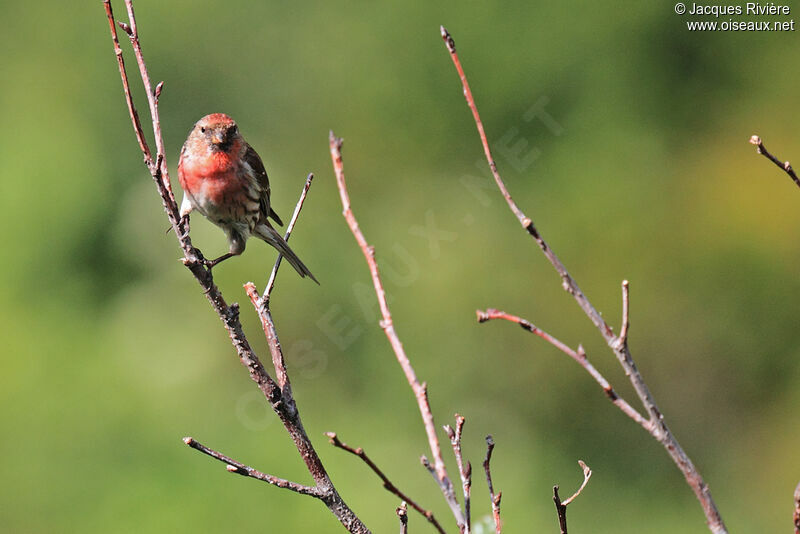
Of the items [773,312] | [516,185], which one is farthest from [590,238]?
[773,312]

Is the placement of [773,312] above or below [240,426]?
below

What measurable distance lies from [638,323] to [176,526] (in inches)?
158

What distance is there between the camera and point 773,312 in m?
7.96

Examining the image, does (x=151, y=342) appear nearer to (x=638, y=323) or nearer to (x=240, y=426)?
(x=240, y=426)

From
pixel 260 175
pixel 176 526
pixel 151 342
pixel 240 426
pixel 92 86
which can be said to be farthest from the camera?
pixel 92 86

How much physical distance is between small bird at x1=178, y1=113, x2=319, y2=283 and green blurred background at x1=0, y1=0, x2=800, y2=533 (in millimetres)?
2899

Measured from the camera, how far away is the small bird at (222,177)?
3996 mm

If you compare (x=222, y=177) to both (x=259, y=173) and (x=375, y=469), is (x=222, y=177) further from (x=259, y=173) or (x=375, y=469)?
(x=375, y=469)

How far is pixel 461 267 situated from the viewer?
7.80 metres

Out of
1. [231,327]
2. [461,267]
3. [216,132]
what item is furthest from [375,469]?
[461,267]

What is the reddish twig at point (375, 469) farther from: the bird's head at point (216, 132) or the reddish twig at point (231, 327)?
the bird's head at point (216, 132)

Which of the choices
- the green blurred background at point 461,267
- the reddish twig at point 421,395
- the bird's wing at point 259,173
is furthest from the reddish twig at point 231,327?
the green blurred background at point 461,267

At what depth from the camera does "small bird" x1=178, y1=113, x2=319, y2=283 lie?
400 cm
